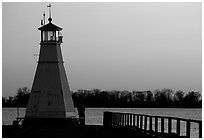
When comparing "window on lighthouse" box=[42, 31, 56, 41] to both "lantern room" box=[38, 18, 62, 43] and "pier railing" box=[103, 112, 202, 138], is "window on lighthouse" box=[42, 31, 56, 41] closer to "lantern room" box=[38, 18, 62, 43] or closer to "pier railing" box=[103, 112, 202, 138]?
"lantern room" box=[38, 18, 62, 43]

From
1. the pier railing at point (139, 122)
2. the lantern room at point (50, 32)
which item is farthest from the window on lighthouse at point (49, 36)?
the pier railing at point (139, 122)

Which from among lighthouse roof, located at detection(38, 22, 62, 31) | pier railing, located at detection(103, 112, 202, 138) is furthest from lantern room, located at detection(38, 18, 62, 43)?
pier railing, located at detection(103, 112, 202, 138)

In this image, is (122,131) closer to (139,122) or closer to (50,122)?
(139,122)

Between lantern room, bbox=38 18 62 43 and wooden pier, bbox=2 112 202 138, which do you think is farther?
lantern room, bbox=38 18 62 43

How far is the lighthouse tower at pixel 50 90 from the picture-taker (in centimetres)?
2712

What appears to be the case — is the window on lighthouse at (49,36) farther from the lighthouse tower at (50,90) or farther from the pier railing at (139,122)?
the pier railing at (139,122)

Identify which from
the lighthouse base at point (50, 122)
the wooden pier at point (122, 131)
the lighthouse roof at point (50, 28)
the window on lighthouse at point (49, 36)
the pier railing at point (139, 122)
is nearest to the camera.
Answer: the wooden pier at point (122, 131)

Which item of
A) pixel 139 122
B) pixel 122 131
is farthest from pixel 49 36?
pixel 139 122

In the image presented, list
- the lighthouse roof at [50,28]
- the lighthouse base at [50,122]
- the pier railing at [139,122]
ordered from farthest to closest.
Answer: the lighthouse roof at [50,28]
the lighthouse base at [50,122]
the pier railing at [139,122]

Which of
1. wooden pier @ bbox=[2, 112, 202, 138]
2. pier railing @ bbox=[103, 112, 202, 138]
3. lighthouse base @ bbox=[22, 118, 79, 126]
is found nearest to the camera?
wooden pier @ bbox=[2, 112, 202, 138]

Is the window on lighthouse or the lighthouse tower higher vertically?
the window on lighthouse

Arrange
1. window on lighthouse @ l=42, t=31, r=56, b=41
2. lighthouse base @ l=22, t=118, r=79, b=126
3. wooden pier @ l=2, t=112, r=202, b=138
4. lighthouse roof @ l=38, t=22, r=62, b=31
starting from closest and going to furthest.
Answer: wooden pier @ l=2, t=112, r=202, b=138, lighthouse base @ l=22, t=118, r=79, b=126, window on lighthouse @ l=42, t=31, r=56, b=41, lighthouse roof @ l=38, t=22, r=62, b=31

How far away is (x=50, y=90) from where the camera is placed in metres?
27.2

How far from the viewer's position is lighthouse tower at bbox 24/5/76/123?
27125mm
